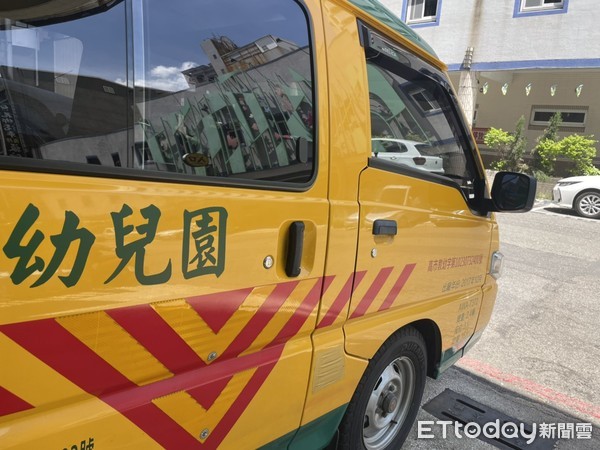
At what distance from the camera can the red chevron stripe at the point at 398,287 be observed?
2.19 m

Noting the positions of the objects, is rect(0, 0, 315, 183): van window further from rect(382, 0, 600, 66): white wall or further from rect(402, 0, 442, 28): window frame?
rect(402, 0, 442, 28): window frame

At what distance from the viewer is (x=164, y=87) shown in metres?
1.42

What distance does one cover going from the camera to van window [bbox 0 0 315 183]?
124 cm

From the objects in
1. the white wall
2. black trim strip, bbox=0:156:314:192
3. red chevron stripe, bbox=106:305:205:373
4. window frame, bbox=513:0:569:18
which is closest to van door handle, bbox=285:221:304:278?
black trim strip, bbox=0:156:314:192

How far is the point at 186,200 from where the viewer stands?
1.35 metres

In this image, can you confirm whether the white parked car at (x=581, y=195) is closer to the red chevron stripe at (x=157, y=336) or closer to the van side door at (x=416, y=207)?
the van side door at (x=416, y=207)

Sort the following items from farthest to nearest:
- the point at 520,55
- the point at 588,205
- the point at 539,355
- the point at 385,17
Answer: the point at 520,55
the point at 588,205
the point at 539,355
the point at 385,17

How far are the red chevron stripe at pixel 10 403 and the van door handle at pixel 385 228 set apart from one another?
1339 millimetres

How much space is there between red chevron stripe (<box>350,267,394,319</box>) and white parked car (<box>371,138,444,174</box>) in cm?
50

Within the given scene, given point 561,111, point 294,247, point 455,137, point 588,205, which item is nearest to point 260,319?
point 294,247

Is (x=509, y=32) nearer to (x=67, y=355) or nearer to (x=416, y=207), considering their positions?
(x=416, y=207)

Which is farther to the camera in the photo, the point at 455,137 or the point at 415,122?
the point at 455,137

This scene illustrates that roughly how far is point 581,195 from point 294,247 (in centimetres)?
1238

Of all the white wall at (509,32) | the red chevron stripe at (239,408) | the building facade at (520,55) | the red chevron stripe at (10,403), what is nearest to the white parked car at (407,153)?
the red chevron stripe at (239,408)
